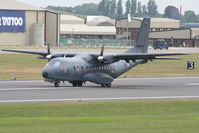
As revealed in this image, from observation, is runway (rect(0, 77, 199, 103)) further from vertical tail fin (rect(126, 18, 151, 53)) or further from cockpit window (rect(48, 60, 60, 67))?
vertical tail fin (rect(126, 18, 151, 53))

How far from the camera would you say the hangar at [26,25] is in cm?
14050

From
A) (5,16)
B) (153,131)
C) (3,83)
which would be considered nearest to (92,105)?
(153,131)

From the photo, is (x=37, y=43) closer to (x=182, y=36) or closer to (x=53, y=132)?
(x=182, y=36)

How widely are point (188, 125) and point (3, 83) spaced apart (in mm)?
27275

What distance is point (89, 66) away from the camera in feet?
153

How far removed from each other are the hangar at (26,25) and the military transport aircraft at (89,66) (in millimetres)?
91443

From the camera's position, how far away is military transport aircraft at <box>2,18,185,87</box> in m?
44.6

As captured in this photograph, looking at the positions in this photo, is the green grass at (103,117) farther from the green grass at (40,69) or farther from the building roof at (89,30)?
the building roof at (89,30)

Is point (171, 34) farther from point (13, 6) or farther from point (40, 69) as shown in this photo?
point (40, 69)

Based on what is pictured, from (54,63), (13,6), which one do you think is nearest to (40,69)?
(54,63)

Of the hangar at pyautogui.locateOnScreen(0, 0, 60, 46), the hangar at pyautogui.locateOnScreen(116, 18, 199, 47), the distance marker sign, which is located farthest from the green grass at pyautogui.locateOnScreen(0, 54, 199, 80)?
the hangar at pyautogui.locateOnScreen(116, 18, 199, 47)

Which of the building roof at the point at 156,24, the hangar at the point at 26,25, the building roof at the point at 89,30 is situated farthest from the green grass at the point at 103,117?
the building roof at the point at 89,30

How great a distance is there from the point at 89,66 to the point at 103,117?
18.8 m

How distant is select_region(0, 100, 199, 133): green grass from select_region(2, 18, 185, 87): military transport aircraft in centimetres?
964
